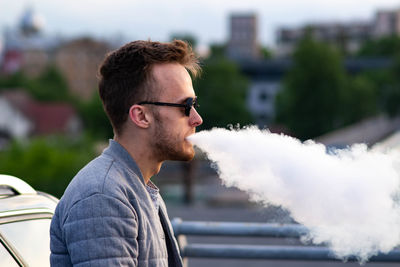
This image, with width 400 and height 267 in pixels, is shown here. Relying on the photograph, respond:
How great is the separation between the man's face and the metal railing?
1475mm

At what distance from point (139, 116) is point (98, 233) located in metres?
0.53

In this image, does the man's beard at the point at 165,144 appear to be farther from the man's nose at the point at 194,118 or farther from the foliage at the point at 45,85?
the foliage at the point at 45,85

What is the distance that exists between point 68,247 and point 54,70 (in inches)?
4575

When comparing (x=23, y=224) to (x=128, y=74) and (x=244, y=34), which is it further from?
(x=244, y=34)

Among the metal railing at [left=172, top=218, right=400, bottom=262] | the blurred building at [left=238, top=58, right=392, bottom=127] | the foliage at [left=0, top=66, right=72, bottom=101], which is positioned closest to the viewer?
the metal railing at [left=172, top=218, right=400, bottom=262]

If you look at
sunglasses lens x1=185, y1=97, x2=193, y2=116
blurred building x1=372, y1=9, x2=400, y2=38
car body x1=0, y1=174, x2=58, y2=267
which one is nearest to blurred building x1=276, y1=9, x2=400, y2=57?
blurred building x1=372, y1=9, x2=400, y2=38

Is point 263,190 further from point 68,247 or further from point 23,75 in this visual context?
point 23,75

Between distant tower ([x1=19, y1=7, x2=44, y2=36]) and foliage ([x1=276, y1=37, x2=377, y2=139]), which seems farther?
distant tower ([x1=19, y1=7, x2=44, y2=36])

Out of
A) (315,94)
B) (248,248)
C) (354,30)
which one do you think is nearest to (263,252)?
(248,248)

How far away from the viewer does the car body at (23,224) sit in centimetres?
272

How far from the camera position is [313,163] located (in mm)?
2451

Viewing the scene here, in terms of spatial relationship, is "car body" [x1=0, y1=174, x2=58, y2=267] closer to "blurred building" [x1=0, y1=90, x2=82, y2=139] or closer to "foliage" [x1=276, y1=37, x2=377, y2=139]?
"foliage" [x1=276, y1=37, x2=377, y2=139]

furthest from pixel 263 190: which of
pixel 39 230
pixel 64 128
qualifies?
pixel 64 128

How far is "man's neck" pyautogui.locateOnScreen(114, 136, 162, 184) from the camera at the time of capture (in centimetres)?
244
